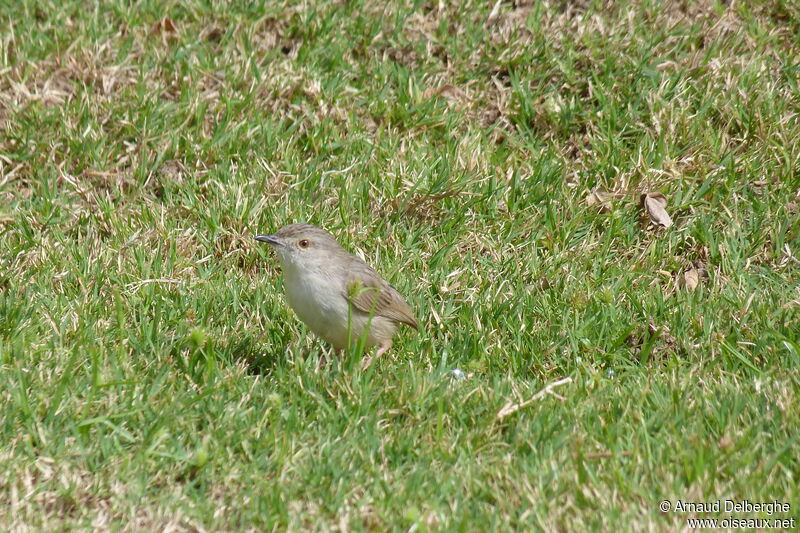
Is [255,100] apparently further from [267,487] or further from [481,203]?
[267,487]

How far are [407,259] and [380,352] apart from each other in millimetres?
1510

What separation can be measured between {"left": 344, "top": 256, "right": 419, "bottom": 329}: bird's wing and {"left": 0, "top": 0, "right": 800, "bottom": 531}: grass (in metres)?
0.22

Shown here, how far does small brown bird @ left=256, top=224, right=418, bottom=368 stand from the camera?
264 inches

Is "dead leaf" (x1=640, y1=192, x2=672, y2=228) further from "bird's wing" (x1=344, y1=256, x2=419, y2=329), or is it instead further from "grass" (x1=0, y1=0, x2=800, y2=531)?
"bird's wing" (x1=344, y1=256, x2=419, y2=329)

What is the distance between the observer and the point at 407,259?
8.02m

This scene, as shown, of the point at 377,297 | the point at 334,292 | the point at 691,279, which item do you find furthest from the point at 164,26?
the point at 691,279

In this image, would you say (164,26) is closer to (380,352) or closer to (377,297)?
(377,297)

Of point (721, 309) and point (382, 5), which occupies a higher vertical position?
point (382, 5)

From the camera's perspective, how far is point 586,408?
5.95 meters

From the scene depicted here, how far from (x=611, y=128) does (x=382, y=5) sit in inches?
103

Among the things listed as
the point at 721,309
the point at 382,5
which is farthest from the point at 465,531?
the point at 382,5

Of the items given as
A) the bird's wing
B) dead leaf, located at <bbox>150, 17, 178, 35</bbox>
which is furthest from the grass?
the bird's wing

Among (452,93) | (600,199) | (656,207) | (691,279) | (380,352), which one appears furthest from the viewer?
(452,93)

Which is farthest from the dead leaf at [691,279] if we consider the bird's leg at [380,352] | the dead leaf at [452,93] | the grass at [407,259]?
the dead leaf at [452,93]
